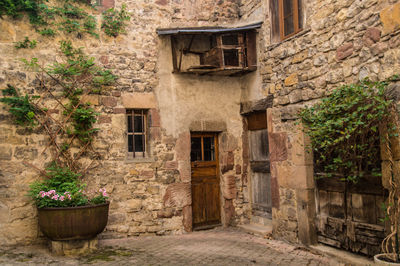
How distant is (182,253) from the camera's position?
5082 mm

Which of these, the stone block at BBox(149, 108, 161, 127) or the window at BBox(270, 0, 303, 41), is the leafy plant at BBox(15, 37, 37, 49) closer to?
the stone block at BBox(149, 108, 161, 127)

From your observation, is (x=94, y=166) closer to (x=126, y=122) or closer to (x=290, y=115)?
(x=126, y=122)

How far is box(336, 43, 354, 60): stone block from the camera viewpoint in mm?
4590

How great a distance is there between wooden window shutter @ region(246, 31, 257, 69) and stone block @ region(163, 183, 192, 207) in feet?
8.07

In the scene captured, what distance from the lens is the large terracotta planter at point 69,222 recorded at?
4.85 meters

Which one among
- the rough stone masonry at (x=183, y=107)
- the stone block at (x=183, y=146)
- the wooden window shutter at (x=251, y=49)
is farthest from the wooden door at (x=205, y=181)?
the wooden window shutter at (x=251, y=49)

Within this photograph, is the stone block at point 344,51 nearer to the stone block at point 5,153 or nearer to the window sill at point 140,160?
the window sill at point 140,160

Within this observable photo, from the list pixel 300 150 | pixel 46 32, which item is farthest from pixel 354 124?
pixel 46 32

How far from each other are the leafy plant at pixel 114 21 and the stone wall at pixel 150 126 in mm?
105

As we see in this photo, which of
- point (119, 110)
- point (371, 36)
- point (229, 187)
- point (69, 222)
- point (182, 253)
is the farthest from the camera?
point (229, 187)

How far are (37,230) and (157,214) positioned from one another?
191 centimetres

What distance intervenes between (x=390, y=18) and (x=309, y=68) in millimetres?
1384

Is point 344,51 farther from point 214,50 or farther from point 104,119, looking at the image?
point 104,119

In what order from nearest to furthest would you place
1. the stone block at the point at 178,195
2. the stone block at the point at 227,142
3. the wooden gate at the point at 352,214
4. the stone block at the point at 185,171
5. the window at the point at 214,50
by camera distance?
1. the wooden gate at the point at 352,214
2. the window at the point at 214,50
3. the stone block at the point at 178,195
4. the stone block at the point at 185,171
5. the stone block at the point at 227,142
